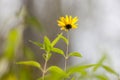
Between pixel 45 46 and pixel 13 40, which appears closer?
pixel 45 46

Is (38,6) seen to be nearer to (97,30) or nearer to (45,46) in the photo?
(97,30)

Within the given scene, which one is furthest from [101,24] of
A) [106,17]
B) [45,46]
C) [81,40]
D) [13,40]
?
[45,46]

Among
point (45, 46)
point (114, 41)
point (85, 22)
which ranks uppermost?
point (85, 22)

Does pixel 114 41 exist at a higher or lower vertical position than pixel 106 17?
lower

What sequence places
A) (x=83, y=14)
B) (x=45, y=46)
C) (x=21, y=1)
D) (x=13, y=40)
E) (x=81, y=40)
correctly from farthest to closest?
(x=83, y=14) → (x=81, y=40) → (x=21, y=1) → (x=13, y=40) → (x=45, y=46)

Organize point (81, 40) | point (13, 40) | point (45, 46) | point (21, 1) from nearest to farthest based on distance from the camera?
point (45, 46), point (13, 40), point (21, 1), point (81, 40)

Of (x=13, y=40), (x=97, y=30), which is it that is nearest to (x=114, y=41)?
(x=97, y=30)

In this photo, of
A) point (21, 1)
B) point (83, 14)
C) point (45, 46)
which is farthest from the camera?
point (83, 14)

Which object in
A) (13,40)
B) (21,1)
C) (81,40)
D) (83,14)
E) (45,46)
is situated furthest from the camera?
(83,14)

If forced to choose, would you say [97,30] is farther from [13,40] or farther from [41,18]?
[13,40]
